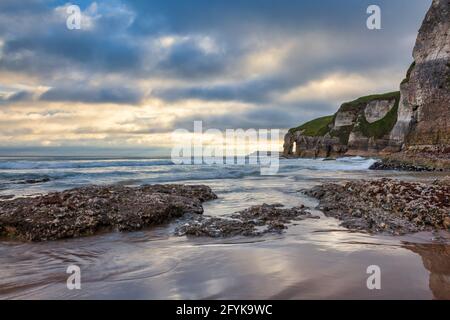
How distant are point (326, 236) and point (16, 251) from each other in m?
6.43

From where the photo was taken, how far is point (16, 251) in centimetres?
698

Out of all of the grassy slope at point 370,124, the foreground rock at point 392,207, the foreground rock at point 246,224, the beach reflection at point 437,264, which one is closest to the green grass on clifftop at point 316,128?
the grassy slope at point 370,124

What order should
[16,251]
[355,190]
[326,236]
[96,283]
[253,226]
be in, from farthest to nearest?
[355,190], [253,226], [326,236], [16,251], [96,283]

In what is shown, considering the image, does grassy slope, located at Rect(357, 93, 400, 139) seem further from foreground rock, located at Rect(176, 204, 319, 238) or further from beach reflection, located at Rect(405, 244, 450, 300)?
beach reflection, located at Rect(405, 244, 450, 300)

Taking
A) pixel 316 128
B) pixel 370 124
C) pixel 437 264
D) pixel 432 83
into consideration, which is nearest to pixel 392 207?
pixel 437 264

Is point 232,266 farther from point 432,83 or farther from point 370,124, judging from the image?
point 370,124

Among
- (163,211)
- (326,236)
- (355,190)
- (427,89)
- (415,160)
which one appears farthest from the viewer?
(427,89)

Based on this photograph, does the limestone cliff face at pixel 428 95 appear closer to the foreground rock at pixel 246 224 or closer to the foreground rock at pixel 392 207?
the foreground rock at pixel 392 207

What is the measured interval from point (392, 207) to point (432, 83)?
144ft

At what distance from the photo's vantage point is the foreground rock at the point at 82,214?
8.05 metres

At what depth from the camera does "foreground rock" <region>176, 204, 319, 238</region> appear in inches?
312

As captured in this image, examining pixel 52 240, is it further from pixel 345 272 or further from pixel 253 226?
pixel 345 272

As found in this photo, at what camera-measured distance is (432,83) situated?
45688mm
